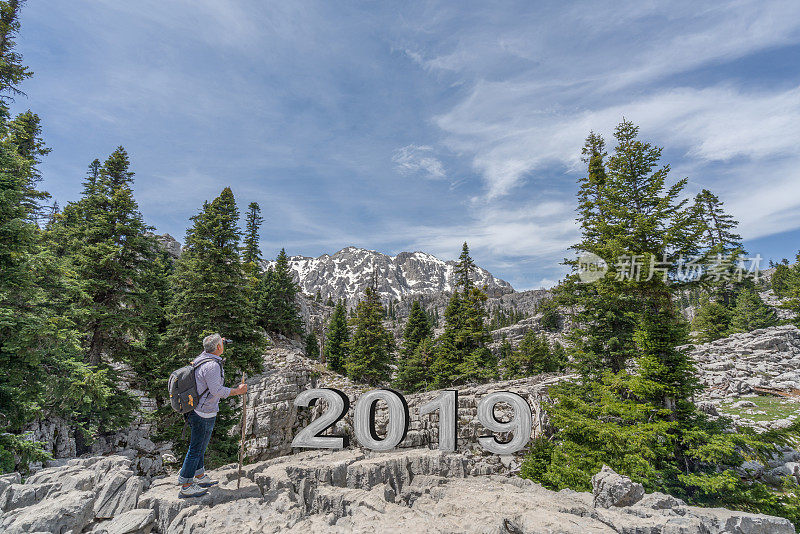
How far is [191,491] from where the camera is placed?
5.90 meters

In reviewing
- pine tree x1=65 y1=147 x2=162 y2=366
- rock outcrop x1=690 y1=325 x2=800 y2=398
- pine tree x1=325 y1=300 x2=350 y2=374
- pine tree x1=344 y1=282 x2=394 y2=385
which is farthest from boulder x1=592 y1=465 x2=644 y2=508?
pine tree x1=325 y1=300 x2=350 y2=374

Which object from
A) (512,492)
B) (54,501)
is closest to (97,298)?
(54,501)

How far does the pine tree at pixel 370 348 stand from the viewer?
34875mm

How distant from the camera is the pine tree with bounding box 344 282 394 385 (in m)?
34.9

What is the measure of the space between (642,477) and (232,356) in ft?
57.7

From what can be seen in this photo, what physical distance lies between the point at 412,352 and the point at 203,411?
37174mm

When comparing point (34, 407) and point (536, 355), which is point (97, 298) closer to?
point (34, 407)

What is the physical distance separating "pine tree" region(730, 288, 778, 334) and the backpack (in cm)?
5226

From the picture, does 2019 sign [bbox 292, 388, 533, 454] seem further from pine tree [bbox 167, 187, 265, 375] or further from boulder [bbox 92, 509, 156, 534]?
boulder [bbox 92, 509, 156, 534]

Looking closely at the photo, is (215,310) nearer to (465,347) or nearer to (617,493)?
(617,493)

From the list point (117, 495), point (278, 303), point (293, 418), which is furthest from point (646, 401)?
point (278, 303)

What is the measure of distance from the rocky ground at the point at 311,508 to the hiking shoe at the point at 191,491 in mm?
108

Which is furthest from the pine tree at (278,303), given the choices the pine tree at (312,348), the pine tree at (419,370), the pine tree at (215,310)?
the pine tree at (215,310)

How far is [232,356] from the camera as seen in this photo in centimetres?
1661
